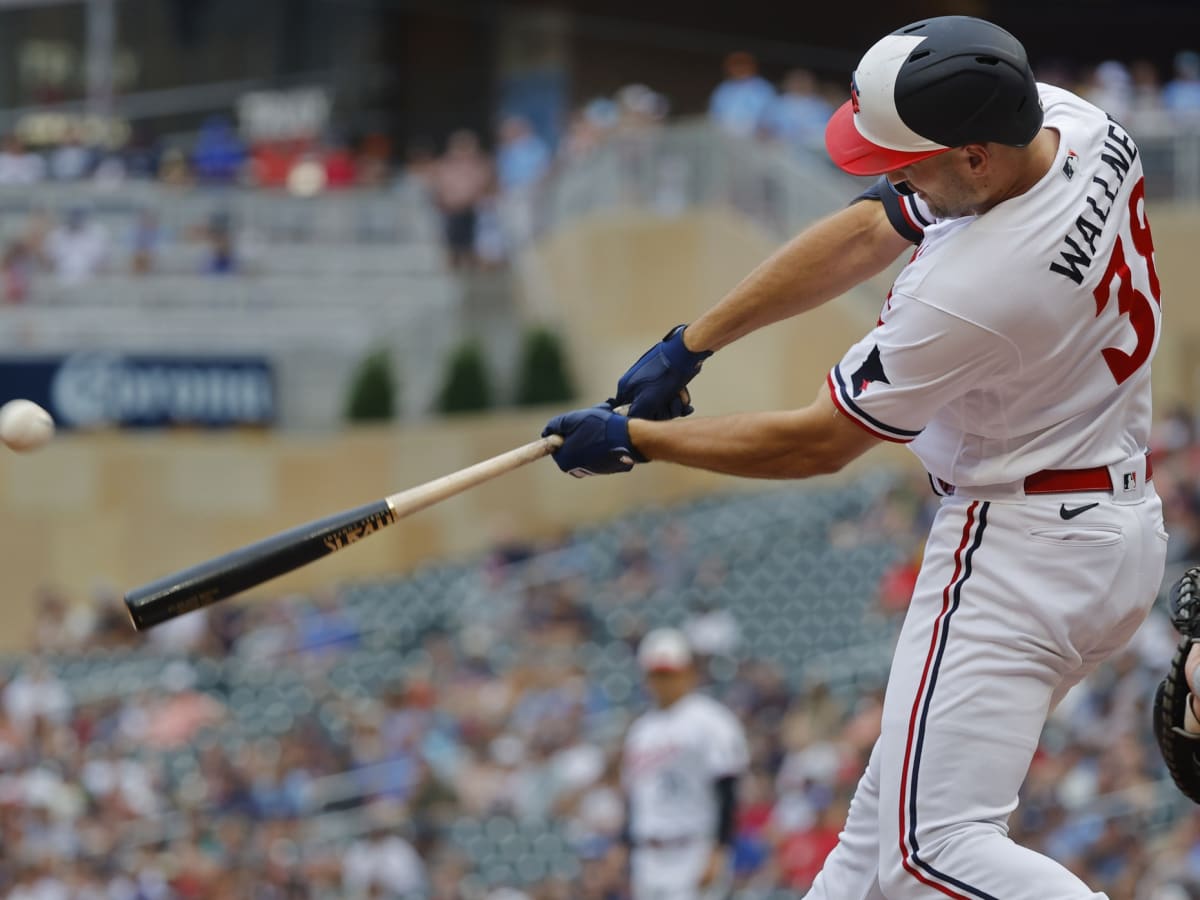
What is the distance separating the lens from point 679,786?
7.59 meters

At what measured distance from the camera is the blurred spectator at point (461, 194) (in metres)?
20.3

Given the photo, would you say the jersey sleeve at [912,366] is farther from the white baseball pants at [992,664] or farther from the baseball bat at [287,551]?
the baseball bat at [287,551]

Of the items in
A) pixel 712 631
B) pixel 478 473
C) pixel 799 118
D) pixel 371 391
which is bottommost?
pixel 371 391

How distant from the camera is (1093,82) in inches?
700

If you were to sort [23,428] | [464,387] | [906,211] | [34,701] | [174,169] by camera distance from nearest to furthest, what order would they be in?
[906,211], [23,428], [34,701], [464,387], [174,169]

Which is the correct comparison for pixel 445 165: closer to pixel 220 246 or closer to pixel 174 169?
pixel 220 246

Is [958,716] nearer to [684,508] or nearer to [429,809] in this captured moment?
[429,809]

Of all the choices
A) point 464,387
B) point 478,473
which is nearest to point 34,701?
point 464,387

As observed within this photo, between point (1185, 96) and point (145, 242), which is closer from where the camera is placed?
point (1185, 96)

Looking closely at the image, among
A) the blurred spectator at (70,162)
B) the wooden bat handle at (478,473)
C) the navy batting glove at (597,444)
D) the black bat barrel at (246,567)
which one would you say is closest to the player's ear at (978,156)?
the navy batting glove at (597,444)

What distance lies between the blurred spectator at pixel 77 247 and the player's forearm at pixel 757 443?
1617 centimetres

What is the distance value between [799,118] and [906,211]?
13.6 metres

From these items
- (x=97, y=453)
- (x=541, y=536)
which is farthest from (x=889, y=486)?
(x=97, y=453)

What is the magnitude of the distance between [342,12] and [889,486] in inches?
489
